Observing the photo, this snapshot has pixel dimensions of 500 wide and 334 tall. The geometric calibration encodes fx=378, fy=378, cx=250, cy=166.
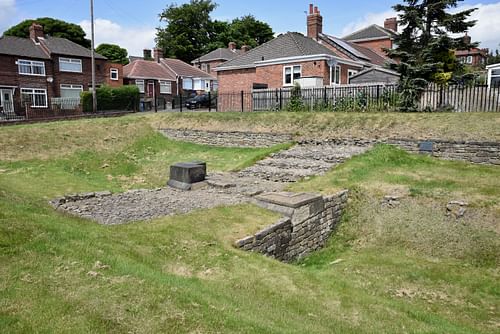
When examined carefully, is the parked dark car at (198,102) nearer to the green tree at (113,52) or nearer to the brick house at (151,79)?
the brick house at (151,79)

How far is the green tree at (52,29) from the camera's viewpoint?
56.2 m

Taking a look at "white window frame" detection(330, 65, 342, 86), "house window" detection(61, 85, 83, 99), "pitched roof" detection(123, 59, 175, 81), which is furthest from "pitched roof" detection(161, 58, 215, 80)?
"white window frame" detection(330, 65, 342, 86)

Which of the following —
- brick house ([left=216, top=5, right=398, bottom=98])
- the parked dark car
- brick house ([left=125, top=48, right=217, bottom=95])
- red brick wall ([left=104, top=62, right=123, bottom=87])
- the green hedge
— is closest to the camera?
brick house ([left=216, top=5, right=398, bottom=98])

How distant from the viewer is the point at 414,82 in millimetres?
17141

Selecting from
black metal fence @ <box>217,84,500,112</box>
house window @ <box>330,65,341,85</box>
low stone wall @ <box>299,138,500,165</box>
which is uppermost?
house window @ <box>330,65,341,85</box>

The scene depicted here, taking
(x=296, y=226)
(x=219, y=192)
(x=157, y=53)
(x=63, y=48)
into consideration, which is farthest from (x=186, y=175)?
(x=157, y=53)

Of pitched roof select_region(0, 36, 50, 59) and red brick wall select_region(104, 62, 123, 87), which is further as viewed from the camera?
red brick wall select_region(104, 62, 123, 87)

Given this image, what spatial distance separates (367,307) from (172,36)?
70754 mm

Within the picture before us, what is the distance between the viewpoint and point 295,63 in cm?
2788

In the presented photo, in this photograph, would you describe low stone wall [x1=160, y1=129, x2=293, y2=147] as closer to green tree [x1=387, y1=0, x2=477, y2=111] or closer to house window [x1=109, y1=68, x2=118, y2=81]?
green tree [x1=387, y1=0, x2=477, y2=111]

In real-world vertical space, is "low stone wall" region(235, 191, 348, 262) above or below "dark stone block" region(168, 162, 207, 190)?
below

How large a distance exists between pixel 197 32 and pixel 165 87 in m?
27.6

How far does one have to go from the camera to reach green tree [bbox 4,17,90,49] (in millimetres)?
56188

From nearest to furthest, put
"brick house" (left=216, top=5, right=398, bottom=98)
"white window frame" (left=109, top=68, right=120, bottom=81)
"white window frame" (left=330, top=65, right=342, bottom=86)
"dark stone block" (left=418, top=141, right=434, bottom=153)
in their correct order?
1. "dark stone block" (left=418, top=141, right=434, bottom=153)
2. "brick house" (left=216, top=5, right=398, bottom=98)
3. "white window frame" (left=330, top=65, right=342, bottom=86)
4. "white window frame" (left=109, top=68, right=120, bottom=81)
